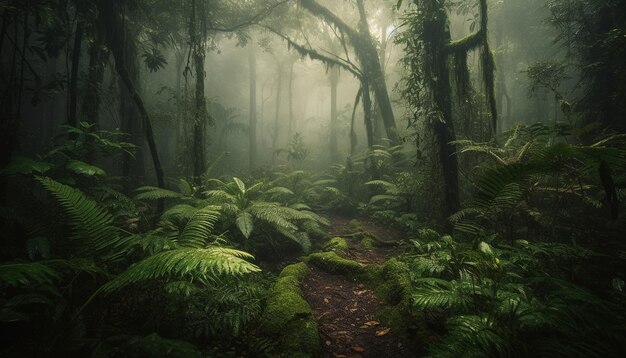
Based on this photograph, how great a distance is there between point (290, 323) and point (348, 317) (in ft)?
2.86

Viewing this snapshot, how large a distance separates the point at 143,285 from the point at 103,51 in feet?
18.6

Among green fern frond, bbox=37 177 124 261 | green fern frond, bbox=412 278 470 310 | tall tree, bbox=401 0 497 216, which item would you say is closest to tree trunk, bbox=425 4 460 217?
tall tree, bbox=401 0 497 216

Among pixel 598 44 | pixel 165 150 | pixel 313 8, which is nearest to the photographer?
pixel 598 44

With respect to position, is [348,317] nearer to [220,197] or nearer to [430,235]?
[430,235]

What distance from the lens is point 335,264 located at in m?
4.88

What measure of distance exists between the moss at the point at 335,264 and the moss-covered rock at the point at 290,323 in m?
1.15

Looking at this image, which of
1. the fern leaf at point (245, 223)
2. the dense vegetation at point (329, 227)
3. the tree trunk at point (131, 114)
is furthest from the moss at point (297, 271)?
the tree trunk at point (131, 114)

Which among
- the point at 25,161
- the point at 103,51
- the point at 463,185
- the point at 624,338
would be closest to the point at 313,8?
the point at 103,51

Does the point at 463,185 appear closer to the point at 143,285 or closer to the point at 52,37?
the point at 143,285

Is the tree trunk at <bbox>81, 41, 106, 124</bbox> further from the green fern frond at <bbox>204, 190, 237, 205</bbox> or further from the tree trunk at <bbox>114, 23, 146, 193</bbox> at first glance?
the green fern frond at <bbox>204, 190, 237, 205</bbox>

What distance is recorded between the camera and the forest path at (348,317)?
9.52ft

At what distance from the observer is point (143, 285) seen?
2955mm

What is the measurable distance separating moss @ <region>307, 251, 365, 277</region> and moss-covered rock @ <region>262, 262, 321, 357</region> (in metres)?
1.15

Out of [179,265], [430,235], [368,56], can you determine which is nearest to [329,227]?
[430,235]
